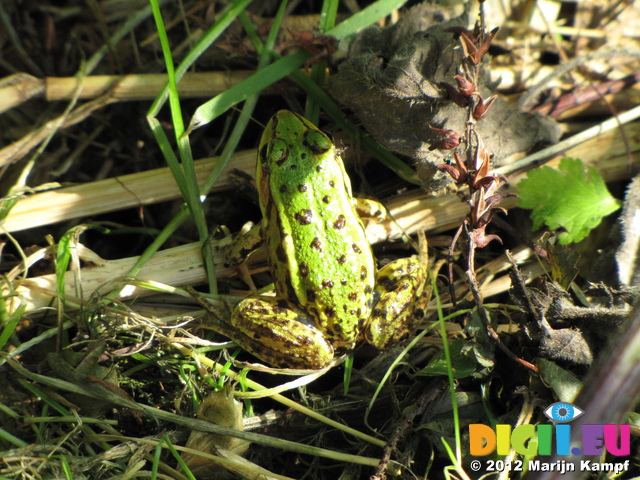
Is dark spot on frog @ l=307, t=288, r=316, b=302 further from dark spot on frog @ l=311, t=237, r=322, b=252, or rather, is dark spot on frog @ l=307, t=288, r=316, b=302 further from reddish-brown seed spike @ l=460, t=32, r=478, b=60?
reddish-brown seed spike @ l=460, t=32, r=478, b=60

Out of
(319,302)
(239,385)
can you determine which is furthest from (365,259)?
(239,385)

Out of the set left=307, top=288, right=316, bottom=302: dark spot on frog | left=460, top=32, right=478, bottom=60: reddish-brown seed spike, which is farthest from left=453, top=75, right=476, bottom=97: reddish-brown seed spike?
left=307, top=288, right=316, bottom=302: dark spot on frog

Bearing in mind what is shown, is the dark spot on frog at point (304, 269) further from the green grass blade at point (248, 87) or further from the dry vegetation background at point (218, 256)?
the green grass blade at point (248, 87)

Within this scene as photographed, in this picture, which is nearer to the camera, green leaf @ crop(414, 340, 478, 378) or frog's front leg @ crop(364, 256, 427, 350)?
green leaf @ crop(414, 340, 478, 378)

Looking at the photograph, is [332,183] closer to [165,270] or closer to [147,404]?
[165,270]

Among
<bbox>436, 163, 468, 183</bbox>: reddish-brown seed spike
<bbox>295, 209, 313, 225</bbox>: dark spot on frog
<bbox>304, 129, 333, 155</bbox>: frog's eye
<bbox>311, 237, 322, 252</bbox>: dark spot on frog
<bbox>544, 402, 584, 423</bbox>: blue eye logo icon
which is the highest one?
<bbox>304, 129, 333, 155</bbox>: frog's eye

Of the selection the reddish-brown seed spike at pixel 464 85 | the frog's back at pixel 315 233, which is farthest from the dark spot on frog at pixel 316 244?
the reddish-brown seed spike at pixel 464 85
